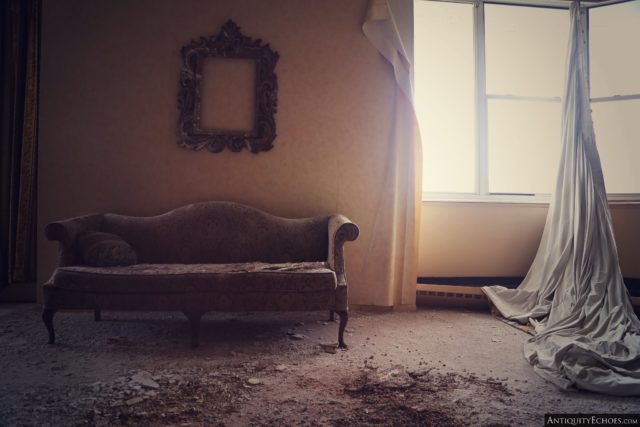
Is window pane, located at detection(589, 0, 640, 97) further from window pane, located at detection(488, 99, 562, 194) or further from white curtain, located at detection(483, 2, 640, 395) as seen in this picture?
window pane, located at detection(488, 99, 562, 194)

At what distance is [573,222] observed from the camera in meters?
2.91

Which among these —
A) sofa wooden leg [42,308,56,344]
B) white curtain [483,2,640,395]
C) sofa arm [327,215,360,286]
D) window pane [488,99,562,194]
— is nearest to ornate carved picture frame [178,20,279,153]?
sofa arm [327,215,360,286]

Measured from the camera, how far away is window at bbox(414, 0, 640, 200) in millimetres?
3613

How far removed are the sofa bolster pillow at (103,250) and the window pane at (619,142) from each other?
4.15 meters

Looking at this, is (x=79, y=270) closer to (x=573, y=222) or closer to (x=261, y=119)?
(x=261, y=119)

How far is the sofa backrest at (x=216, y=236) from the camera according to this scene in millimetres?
2760

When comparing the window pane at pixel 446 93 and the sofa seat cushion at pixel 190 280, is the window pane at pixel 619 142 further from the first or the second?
the sofa seat cushion at pixel 190 280

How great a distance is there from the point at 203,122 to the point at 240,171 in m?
0.50

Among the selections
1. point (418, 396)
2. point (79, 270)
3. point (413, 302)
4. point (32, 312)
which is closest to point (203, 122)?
point (79, 270)

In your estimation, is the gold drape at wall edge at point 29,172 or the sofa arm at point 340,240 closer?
the sofa arm at point 340,240

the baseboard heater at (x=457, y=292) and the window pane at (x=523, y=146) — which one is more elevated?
the window pane at (x=523, y=146)

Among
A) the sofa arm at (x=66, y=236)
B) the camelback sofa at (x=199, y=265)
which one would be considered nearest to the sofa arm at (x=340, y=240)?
the camelback sofa at (x=199, y=265)

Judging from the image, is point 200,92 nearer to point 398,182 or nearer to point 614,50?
point 398,182

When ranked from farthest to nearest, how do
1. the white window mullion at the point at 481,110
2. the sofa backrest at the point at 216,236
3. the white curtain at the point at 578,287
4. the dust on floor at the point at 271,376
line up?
the white window mullion at the point at 481,110, the sofa backrest at the point at 216,236, the white curtain at the point at 578,287, the dust on floor at the point at 271,376
